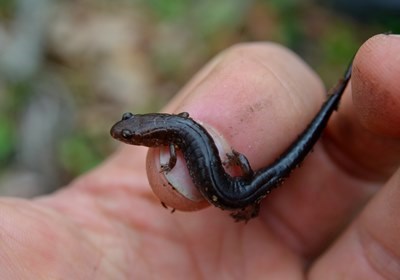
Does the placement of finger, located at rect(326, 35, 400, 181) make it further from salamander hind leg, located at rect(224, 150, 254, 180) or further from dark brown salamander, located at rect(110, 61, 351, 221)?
salamander hind leg, located at rect(224, 150, 254, 180)

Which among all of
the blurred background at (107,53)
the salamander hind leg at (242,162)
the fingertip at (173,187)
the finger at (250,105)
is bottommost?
the blurred background at (107,53)

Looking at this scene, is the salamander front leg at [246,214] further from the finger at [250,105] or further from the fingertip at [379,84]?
the fingertip at [379,84]

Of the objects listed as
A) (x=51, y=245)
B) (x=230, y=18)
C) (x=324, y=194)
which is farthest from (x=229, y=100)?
(x=230, y=18)

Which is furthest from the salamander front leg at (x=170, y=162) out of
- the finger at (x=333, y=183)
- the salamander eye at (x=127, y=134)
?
the finger at (x=333, y=183)

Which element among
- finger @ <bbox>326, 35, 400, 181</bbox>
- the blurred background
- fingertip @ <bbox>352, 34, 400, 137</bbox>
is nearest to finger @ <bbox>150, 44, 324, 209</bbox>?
finger @ <bbox>326, 35, 400, 181</bbox>

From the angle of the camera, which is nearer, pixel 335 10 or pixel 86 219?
pixel 86 219

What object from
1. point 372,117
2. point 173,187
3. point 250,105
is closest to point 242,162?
point 250,105

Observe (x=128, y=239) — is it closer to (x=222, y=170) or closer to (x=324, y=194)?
(x=222, y=170)

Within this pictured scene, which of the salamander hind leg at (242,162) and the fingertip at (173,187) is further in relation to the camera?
the salamander hind leg at (242,162)
